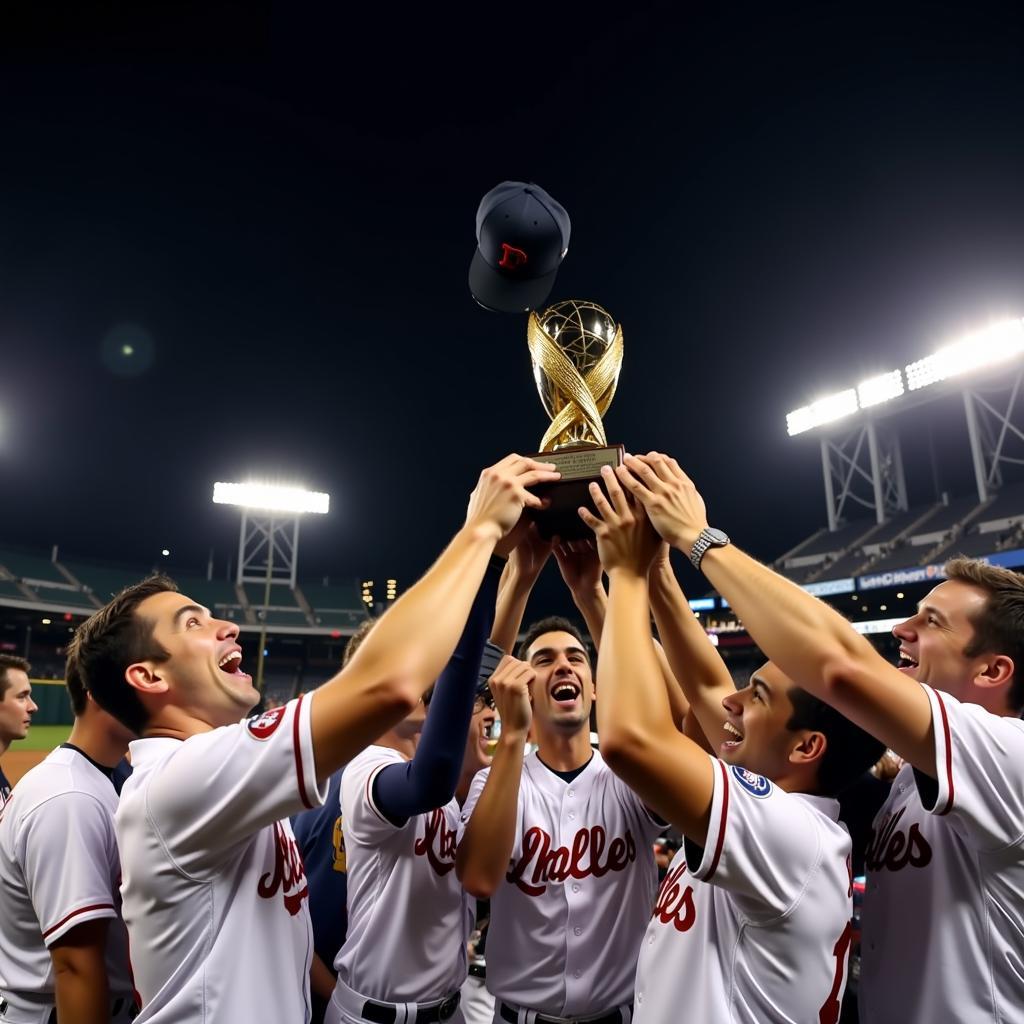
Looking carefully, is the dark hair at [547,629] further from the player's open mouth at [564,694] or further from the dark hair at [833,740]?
the dark hair at [833,740]

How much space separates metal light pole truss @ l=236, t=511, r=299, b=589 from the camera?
1240 inches

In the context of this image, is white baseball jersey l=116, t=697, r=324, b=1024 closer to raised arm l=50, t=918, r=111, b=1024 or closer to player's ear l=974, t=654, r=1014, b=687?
raised arm l=50, t=918, r=111, b=1024

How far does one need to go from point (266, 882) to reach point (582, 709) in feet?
4.56

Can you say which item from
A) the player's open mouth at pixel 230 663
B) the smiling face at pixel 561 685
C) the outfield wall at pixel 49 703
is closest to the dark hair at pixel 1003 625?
the smiling face at pixel 561 685

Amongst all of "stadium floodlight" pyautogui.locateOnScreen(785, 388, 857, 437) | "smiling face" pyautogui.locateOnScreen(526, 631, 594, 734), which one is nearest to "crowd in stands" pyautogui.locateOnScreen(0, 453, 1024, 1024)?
"smiling face" pyautogui.locateOnScreen(526, 631, 594, 734)

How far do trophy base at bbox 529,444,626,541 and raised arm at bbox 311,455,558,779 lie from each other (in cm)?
45

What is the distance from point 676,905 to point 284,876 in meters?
0.90

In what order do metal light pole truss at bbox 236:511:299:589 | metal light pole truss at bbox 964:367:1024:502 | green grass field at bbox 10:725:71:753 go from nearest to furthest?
green grass field at bbox 10:725:71:753
metal light pole truss at bbox 964:367:1024:502
metal light pole truss at bbox 236:511:299:589

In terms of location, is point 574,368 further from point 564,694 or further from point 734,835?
point 734,835

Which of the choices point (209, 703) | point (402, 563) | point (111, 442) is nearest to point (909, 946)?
point (209, 703)

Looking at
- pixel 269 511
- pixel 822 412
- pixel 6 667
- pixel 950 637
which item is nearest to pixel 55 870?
pixel 950 637

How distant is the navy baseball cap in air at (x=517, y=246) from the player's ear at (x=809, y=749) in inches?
65.6

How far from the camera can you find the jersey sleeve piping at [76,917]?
163 centimetres

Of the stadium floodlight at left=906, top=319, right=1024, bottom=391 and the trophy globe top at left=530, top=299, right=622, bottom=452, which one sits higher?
the stadium floodlight at left=906, top=319, right=1024, bottom=391
